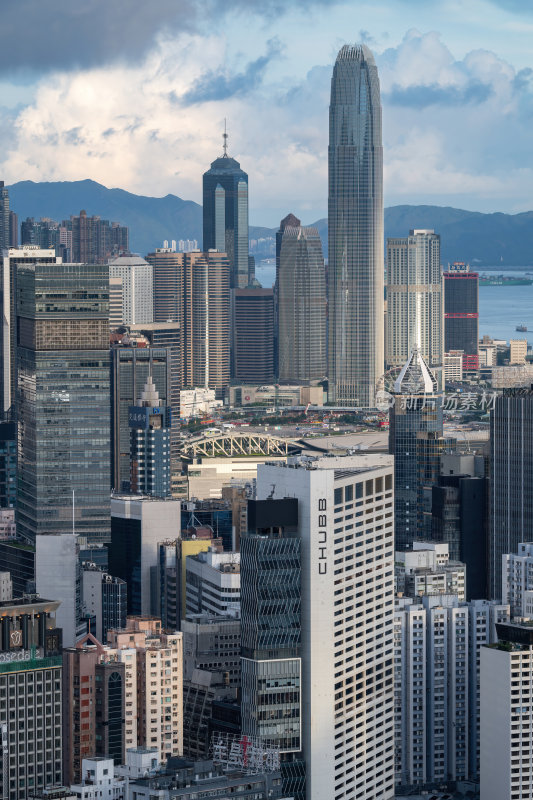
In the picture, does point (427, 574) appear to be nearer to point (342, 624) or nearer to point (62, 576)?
point (62, 576)

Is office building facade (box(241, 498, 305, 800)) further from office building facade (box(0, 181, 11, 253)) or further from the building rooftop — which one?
office building facade (box(0, 181, 11, 253))

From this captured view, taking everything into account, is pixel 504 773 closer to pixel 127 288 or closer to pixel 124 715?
pixel 124 715

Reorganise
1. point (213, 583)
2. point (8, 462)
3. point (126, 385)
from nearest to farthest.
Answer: point (213, 583), point (8, 462), point (126, 385)

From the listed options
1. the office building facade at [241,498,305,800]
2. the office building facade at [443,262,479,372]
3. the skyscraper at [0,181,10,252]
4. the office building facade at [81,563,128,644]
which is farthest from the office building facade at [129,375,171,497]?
the office building facade at [443,262,479,372]

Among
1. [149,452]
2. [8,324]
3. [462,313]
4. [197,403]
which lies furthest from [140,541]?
[462,313]

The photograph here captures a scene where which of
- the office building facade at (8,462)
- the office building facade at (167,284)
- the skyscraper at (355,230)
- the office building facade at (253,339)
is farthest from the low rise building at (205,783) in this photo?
the office building facade at (253,339)
